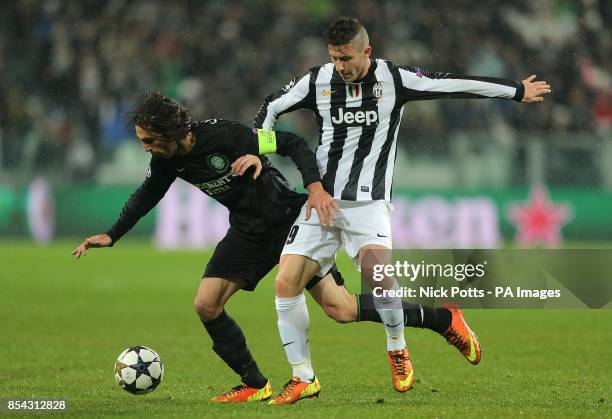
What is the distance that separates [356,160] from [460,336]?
116cm

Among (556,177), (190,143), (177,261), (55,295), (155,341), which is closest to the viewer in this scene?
(190,143)

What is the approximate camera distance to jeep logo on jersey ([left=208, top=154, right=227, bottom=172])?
6.21m

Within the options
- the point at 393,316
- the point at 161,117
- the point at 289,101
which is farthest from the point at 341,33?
the point at 393,316

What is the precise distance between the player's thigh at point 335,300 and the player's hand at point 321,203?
518 mm

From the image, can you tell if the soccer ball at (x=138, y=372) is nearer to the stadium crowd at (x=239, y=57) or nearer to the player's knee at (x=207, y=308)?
the player's knee at (x=207, y=308)

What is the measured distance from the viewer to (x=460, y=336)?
6.66 m

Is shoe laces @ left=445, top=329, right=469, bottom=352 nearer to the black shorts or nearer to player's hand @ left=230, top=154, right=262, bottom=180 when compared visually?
the black shorts

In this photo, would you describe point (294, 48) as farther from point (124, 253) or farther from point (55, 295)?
point (55, 295)

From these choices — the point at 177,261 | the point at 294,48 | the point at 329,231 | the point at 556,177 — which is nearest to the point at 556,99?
the point at 556,177

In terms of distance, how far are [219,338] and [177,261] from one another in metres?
9.56

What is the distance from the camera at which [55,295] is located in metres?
12.7

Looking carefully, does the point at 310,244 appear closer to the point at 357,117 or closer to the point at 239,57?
the point at 357,117

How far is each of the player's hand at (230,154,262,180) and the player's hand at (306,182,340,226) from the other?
286 mm

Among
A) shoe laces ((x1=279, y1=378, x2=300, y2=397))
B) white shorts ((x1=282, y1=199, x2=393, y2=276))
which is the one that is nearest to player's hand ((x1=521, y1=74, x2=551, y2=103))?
white shorts ((x1=282, y1=199, x2=393, y2=276))
